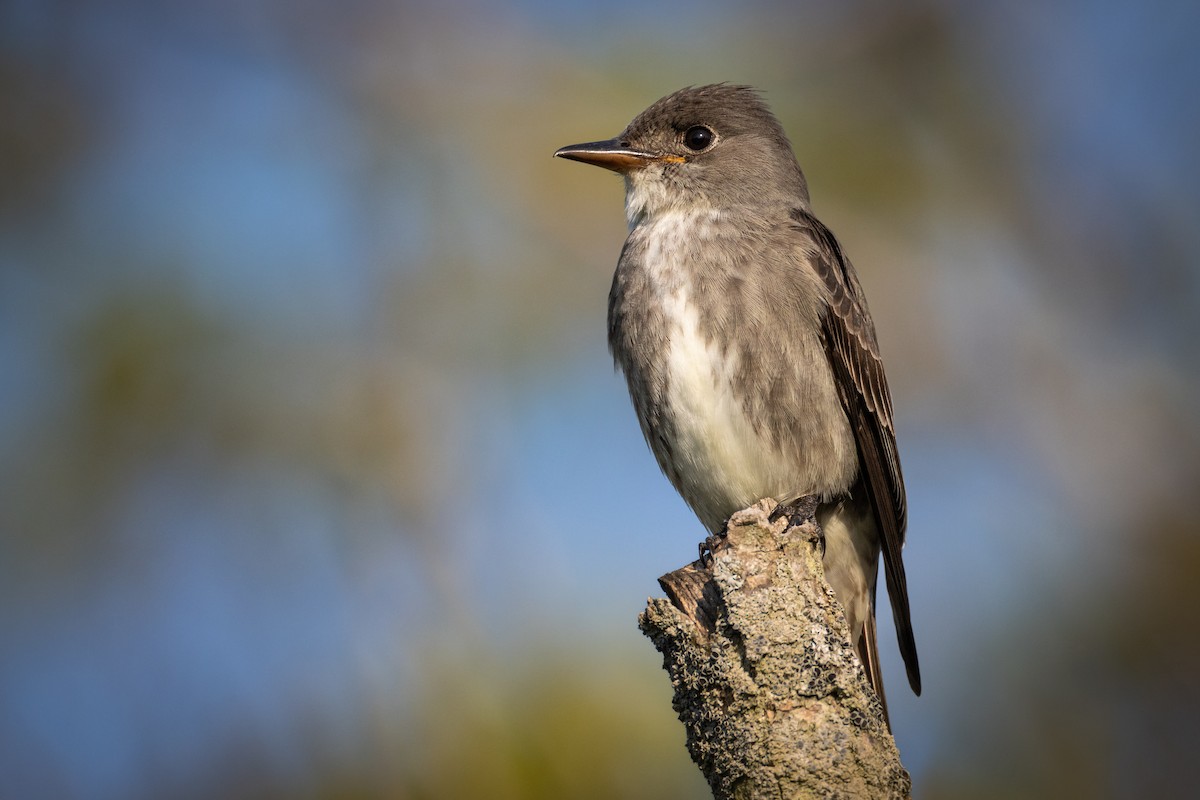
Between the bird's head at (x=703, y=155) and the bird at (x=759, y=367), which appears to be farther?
the bird's head at (x=703, y=155)

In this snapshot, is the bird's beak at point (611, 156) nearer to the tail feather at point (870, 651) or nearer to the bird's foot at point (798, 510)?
the bird's foot at point (798, 510)

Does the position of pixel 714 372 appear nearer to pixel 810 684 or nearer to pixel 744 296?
pixel 744 296

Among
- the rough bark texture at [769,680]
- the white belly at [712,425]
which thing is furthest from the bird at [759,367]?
the rough bark texture at [769,680]

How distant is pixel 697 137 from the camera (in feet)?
18.4

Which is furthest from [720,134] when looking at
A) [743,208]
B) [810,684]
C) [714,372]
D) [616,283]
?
[810,684]

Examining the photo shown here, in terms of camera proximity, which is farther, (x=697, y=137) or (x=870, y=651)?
(x=697, y=137)

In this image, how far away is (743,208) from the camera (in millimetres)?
5254

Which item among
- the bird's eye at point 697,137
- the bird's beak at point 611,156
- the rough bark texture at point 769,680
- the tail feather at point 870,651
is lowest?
the rough bark texture at point 769,680

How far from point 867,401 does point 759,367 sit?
21.8 inches

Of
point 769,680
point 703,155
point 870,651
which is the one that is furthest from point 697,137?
point 769,680

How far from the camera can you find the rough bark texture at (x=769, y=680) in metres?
2.78

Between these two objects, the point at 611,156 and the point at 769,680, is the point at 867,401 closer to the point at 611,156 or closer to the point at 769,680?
the point at 611,156

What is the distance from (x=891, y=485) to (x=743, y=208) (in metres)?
1.27

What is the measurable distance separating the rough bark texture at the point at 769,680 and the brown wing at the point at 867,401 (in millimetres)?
1752
